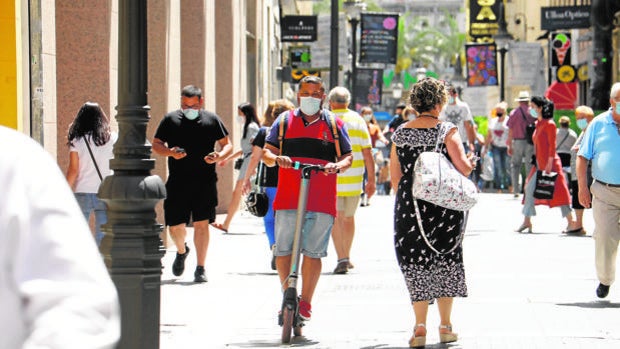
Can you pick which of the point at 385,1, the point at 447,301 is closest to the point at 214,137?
the point at 447,301

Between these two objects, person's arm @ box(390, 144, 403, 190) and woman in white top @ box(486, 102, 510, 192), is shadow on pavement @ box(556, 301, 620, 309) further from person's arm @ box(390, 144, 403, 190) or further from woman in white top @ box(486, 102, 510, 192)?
woman in white top @ box(486, 102, 510, 192)

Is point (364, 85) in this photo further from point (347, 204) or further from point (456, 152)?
point (456, 152)

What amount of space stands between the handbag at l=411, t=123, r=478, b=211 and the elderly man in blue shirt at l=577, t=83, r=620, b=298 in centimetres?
234

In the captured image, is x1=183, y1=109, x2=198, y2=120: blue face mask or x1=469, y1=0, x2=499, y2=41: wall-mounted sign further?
x1=469, y1=0, x2=499, y2=41: wall-mounted sign

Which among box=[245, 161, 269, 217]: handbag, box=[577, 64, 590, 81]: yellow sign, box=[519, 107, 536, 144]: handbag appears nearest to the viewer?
box=[245, 161, 269, 217]: handbag

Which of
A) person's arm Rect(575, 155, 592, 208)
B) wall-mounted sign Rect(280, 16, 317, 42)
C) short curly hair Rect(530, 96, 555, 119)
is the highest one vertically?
wall-mounted sign Rect(280, 16, 317, 42)

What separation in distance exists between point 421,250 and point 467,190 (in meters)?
0.50

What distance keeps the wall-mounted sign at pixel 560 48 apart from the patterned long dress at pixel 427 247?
37.3 m

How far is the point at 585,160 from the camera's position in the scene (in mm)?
10703

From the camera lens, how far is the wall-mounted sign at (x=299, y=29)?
36719 mm

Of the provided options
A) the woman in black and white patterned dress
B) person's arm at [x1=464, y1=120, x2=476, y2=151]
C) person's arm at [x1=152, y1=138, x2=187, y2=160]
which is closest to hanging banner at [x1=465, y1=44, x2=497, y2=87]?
person's arm at [x1=464, y1=120, x2=476, y2=151]

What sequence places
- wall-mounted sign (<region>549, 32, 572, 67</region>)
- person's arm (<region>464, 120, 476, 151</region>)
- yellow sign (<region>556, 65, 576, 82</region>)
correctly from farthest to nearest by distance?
wall-mounted sign (<region>549, 32, 572, 67</region>), yellow sign (<region>556, 65, 576, 82</region>), person's arm (<region>464, 120, 476, 151</region>)

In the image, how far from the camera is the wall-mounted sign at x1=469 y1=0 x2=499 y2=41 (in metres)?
55.5

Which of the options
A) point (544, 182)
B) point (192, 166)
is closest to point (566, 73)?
point (544, 182)
